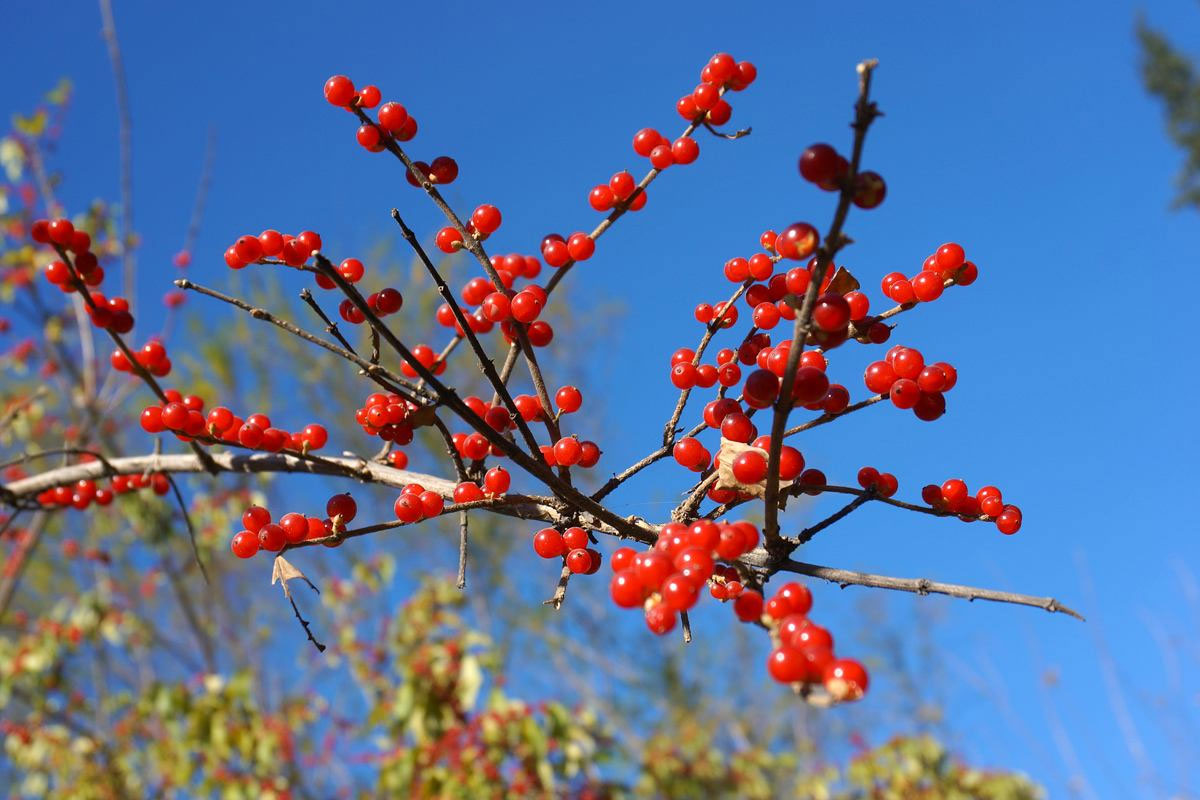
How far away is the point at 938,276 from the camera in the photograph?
1080 millimetres

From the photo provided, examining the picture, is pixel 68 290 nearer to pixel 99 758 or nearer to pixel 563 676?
pixel 99 758

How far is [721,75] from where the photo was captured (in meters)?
1.27

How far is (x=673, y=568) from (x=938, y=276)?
0.57 metres

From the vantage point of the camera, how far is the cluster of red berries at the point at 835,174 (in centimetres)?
68

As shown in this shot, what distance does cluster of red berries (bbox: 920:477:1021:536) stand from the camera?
1.09m

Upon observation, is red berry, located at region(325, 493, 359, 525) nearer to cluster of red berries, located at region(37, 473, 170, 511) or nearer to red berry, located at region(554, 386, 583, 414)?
red berry, located at region(554, 386, 583, 414)

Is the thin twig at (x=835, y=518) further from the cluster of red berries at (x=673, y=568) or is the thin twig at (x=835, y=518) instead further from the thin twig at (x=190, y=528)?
the thin twig at (x=190, y=528)

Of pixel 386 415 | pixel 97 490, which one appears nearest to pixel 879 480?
pixel 386 415

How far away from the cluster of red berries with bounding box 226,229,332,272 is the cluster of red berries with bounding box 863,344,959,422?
2.63 feet

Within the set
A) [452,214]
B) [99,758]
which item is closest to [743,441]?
[452,214]

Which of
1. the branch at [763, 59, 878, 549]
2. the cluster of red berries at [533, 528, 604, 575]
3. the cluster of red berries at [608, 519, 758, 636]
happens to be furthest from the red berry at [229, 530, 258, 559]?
the branch at [763, 59, 878, 549]

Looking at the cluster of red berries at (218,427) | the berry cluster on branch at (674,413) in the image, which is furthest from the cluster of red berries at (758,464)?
the cluster of red berries at (218,427)

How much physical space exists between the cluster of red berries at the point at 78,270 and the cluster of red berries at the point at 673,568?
1221 mm

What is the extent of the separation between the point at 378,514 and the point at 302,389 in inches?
82.0
